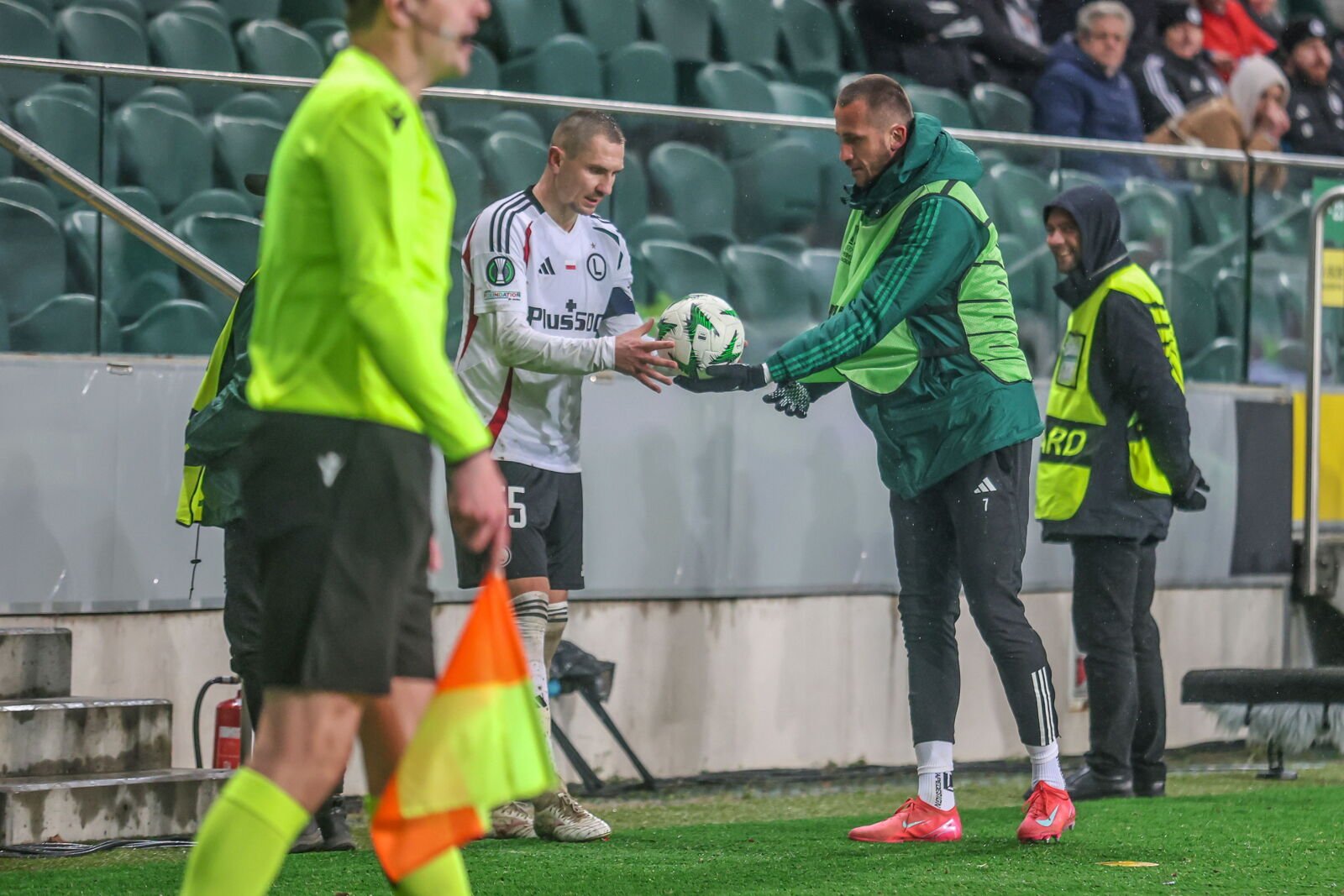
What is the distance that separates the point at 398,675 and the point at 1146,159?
5.75 meters

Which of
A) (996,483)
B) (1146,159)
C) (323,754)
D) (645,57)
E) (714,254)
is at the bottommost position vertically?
(323,754)

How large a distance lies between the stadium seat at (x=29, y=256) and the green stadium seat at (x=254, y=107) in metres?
0.72

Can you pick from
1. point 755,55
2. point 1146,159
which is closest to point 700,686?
point 1146,159

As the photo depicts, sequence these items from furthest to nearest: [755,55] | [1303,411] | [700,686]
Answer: [755,55] → [1303,411] → [700,686]

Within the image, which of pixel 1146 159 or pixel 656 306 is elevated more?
pixel 1146 159

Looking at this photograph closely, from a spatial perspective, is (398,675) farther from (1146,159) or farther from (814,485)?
(1146,159)

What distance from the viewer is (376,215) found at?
2346 mm

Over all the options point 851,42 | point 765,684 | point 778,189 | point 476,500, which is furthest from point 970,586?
point 851,42

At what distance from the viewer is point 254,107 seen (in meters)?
6.00

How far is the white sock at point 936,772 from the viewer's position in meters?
4.58

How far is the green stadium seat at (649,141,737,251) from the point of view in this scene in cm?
661

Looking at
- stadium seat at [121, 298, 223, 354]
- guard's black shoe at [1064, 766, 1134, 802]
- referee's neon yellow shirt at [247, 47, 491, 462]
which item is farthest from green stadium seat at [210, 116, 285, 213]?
referee's neon yellow shirt at [247, 47, 491, 462]

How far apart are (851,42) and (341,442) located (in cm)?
708

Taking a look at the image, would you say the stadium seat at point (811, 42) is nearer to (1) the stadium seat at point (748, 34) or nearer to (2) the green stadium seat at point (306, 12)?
(1) the stadium seat at point (748, 34)
